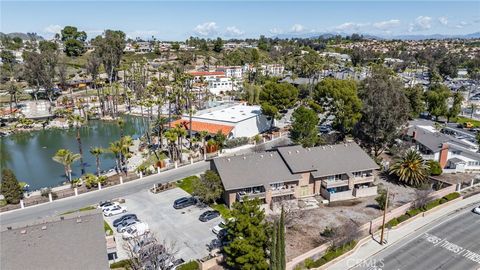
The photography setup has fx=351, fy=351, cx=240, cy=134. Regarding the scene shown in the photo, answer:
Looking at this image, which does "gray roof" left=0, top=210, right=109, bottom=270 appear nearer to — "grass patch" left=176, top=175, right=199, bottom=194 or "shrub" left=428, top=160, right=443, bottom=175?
"grass patch" left=176, top=175, right=199, bottom=194

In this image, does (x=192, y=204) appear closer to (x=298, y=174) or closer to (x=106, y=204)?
(x=106, y=204)

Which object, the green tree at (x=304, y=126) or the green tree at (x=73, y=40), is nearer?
the green tree at (x=304, y=126)

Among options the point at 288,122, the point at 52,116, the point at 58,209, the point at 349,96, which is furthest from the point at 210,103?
the point at 58,209

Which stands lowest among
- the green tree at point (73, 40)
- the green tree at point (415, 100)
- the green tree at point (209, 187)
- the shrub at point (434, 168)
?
the shrub at point (434, 168)

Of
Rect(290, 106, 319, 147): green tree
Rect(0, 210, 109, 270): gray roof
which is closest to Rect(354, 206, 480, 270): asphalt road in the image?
Rect(0, 210, 109, 270): gray roof

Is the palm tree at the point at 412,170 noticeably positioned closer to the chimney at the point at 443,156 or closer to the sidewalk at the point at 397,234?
the sidewalk at the point at 397,234

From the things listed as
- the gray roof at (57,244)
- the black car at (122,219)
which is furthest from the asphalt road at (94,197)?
the gray roof at (57,244)

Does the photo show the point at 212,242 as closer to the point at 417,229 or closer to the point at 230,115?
the point at 417,229

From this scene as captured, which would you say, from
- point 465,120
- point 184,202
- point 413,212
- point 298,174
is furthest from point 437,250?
point 465,120
